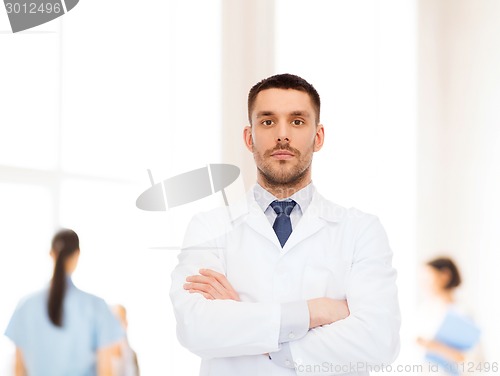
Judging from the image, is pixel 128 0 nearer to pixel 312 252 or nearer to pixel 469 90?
pixel 312 252

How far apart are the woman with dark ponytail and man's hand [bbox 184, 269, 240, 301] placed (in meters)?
0.27

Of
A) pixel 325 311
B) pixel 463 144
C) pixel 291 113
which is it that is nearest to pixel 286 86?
pixel 291 113

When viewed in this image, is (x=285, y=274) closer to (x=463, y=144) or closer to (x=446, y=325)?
(x=446, y=325)

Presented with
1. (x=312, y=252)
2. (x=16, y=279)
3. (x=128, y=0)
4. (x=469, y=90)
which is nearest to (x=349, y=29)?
(x=469, y=90)

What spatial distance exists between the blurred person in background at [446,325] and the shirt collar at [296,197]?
0.96 meters

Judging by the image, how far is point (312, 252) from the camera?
69.9 inches

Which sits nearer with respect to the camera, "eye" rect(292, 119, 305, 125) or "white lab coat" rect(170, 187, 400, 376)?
"white lab coat" rect(170, 187, 400, 376)

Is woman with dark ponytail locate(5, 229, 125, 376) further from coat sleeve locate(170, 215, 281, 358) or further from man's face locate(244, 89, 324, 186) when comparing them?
man's face locate(244, 89, 324, 186)

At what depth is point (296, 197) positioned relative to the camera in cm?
184

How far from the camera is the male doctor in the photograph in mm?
1607

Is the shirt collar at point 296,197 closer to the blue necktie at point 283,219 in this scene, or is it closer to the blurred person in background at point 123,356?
the blue necktie at point 283,219

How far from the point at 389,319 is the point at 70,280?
2.46 ft

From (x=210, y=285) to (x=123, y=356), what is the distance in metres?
0.35

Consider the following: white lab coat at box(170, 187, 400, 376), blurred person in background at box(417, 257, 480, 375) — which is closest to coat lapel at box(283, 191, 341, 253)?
white lab coat at box(170, 187, 400, 376)
